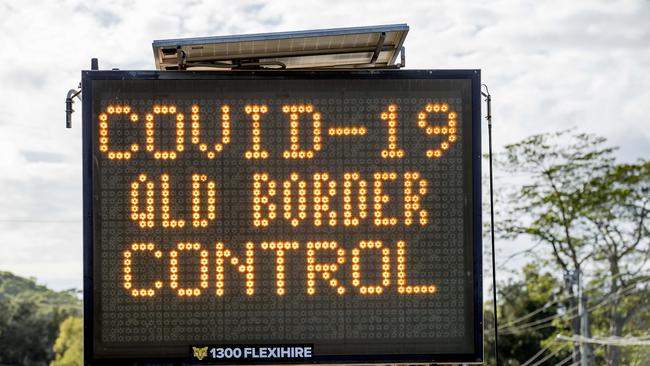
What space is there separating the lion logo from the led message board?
0.02 metres

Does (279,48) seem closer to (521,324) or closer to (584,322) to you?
(584,322)

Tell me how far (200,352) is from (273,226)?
888 millimetres

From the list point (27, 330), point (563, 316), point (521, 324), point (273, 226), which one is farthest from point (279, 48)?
point (27, 330)

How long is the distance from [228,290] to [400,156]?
1.34m

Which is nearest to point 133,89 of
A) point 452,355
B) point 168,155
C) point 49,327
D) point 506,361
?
point 168,155

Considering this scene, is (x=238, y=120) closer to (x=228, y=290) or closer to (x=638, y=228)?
(x=228, y=290)

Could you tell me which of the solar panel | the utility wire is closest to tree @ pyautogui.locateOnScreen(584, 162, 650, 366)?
the utility wire

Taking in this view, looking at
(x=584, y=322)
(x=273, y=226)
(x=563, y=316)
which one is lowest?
(x=563, y=316)

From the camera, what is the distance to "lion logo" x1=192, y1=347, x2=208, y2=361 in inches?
255

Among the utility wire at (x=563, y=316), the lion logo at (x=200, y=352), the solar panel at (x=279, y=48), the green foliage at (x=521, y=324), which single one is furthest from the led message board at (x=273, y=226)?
the green foliage at (x=521, y=324)

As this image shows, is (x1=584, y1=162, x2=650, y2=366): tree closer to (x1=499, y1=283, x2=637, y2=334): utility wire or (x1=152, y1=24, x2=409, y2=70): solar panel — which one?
(x1=499, y1=283, x2=637, y2=334): utility wire

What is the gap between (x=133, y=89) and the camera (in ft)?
21.7

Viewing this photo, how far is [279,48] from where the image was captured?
278 inches

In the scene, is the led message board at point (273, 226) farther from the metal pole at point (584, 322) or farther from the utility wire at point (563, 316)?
the utility wire at point (563, 316)
